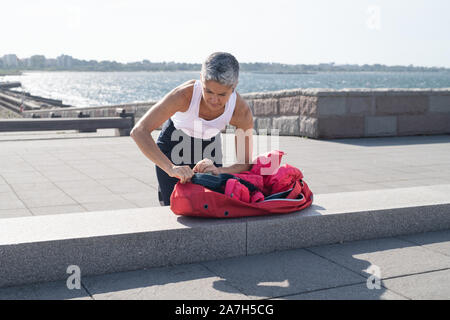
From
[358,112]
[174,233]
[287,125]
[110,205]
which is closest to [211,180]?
[174,233]

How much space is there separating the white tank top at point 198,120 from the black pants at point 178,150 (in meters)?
0.06

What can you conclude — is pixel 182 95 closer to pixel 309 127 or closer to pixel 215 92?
pixel 215 92

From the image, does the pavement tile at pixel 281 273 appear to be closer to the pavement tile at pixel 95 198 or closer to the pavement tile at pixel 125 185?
the pavement tile at pixel 95 198

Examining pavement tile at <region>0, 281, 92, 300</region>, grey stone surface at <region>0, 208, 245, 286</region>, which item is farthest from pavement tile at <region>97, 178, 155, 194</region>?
pavement tile at <region>0, 281, 92, 300</region>

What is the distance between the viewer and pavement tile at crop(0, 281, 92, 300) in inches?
115

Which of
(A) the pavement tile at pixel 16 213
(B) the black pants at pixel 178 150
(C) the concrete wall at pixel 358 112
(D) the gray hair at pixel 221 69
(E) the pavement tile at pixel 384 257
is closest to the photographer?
(D) the gray hair at pixel 221 69

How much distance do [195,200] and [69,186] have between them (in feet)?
9.58

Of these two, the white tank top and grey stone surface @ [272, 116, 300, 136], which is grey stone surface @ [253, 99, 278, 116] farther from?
the white tank top

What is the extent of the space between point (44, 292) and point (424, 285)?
2.09m

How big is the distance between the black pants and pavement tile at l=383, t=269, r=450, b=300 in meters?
1.63

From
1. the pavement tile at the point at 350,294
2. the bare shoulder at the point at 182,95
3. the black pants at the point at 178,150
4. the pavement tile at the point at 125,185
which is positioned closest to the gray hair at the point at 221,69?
the bare shoulder at the point at 182,95

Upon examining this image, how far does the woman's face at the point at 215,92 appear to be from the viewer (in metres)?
3.33
